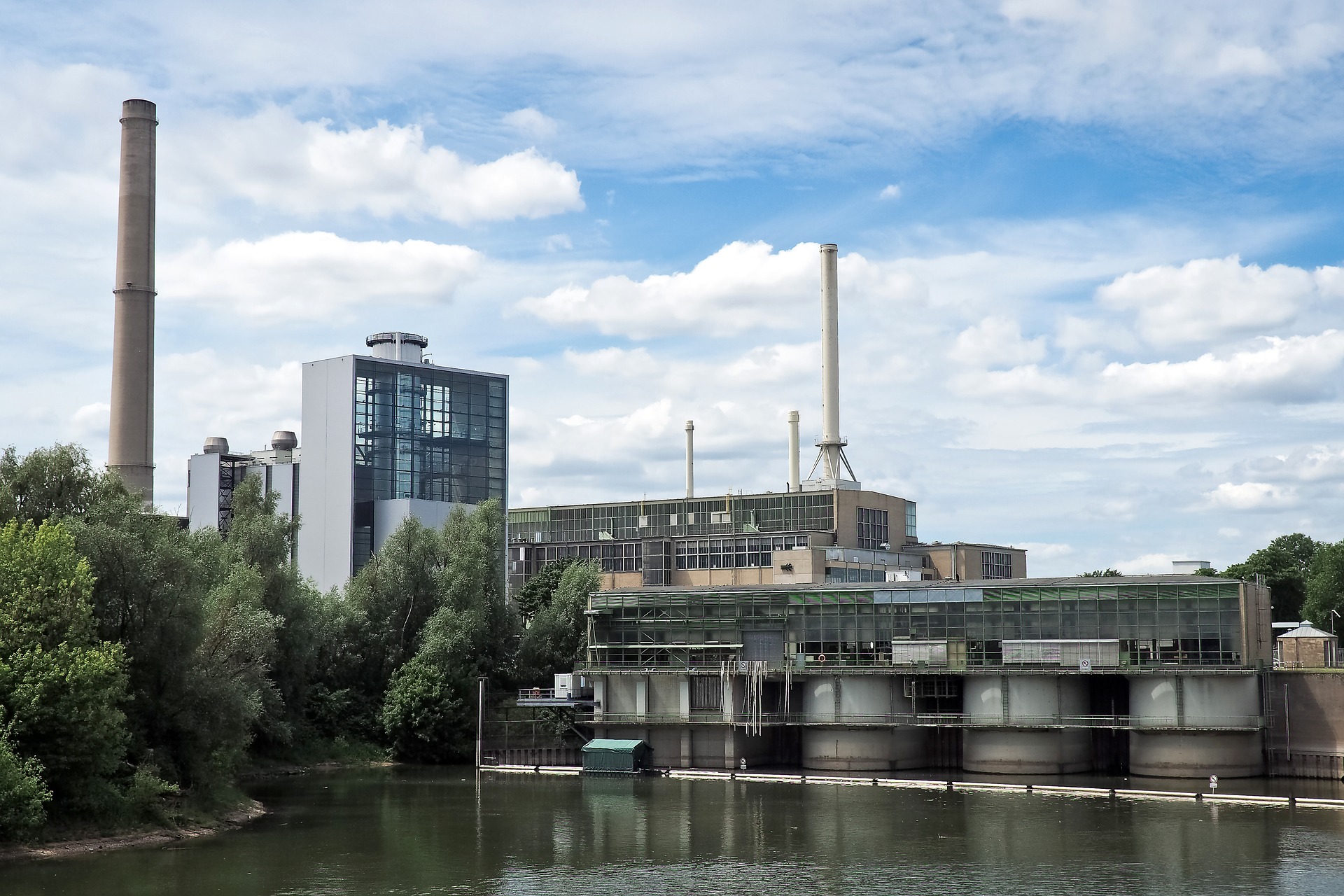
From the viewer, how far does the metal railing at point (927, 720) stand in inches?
3602

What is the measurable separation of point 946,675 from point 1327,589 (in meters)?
64.0

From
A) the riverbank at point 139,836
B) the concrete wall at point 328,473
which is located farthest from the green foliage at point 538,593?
the riverbank at point 139,836

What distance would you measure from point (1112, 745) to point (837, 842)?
41648 mm

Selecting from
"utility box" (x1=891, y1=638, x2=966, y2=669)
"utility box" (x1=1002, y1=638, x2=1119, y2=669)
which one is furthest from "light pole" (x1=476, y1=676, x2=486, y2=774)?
"utility box" (x1=1002, y1=638, x2=1119, y2=669)

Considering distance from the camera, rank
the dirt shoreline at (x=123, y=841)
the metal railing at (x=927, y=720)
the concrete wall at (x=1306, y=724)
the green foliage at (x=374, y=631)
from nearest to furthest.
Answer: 1. the dirt shoreline at (x=123, y=841)
2. the metal railing at (x=927, y=720)
3. the concrete wall at (x=1306, y=724)
4. the green foliage at (x=374, y=631)

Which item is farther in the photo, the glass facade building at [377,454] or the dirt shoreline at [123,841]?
the glass facade building at [377,454]

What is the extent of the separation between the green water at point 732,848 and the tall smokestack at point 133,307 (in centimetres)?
4399

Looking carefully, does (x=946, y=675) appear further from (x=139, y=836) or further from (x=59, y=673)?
(x=59, y=673)

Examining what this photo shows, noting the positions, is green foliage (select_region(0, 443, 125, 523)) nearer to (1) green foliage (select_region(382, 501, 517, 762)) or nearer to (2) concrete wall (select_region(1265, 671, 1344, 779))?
(1) green foliage (select_region(382, 501, 517, 762))

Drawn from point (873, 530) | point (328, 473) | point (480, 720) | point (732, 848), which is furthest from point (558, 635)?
point (732, 848)

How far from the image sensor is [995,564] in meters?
170

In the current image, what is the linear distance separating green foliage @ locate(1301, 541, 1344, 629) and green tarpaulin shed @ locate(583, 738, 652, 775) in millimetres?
76791

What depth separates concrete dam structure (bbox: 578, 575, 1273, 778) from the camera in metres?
92.9

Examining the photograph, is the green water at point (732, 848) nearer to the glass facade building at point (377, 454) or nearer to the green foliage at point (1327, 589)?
the glass facade building at point (377, 454)
